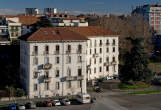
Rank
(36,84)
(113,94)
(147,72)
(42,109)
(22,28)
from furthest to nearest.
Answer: (22,28) < (147,72) < (113,94) < (36,84) < (42,109)

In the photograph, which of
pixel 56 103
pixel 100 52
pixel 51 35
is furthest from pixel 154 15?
pixel 56 103

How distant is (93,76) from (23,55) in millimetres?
19636

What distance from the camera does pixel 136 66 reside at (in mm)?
62312

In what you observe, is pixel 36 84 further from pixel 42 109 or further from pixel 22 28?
pixel 22 28

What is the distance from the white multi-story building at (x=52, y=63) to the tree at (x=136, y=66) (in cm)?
1142

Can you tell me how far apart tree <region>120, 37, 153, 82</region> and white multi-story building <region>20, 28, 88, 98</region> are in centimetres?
1142

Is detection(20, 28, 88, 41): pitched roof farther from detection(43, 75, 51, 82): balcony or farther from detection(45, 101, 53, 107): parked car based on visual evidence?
detection(45, 101, 53, 107): parked car

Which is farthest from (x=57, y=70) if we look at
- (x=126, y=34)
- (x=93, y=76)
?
(x=126, y=34)

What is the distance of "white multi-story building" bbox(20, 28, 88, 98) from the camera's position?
5194 cm

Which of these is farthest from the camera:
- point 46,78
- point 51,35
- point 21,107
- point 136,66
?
point 136,66

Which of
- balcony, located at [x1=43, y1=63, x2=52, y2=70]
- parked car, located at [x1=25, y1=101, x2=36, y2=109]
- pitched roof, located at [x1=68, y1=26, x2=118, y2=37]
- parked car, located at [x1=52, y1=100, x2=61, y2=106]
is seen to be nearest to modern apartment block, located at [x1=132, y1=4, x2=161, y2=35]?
pitched roof, located at [x1=68, y1=26, x2=118, y2=37]

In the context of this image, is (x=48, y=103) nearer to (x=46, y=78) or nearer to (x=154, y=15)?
(x=46, y=78)

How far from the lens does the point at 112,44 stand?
71.9m

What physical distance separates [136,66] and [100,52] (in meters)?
10.6
